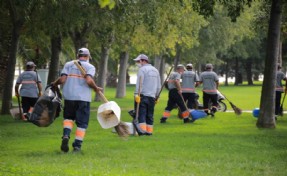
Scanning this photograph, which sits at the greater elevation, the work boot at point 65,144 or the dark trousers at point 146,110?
the dark trousers at point 146,110

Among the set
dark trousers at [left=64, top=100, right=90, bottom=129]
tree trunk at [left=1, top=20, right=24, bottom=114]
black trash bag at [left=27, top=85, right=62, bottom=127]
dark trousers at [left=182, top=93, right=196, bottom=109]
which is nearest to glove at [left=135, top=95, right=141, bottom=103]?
black trash bag at [left=27, top=85, right=62, bottom=127]

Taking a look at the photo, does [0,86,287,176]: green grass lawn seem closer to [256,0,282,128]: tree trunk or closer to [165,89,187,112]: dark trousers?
[256,0,282,128]: tree trunk

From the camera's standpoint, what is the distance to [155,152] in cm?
1120

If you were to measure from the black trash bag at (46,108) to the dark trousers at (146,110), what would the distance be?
3.11 meters

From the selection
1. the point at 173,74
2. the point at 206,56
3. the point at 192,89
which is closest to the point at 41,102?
the point at 173,74

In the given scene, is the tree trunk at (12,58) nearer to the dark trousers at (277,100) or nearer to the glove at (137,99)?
the glove at (137,99)

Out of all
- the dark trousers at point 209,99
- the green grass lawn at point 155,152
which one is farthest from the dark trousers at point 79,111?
the dark trousers at point 209,99

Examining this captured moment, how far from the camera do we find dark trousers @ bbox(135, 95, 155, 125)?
1448cm

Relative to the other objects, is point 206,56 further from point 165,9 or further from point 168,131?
point 168,131

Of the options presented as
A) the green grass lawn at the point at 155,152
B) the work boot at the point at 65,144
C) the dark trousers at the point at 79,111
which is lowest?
the green grass lawn at the point at 155,152

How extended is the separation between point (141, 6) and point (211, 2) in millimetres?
5757

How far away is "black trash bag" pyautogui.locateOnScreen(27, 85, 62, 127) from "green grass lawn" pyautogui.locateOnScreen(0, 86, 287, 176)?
532 mm

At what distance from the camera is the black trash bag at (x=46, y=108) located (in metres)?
11.7

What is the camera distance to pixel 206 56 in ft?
190
